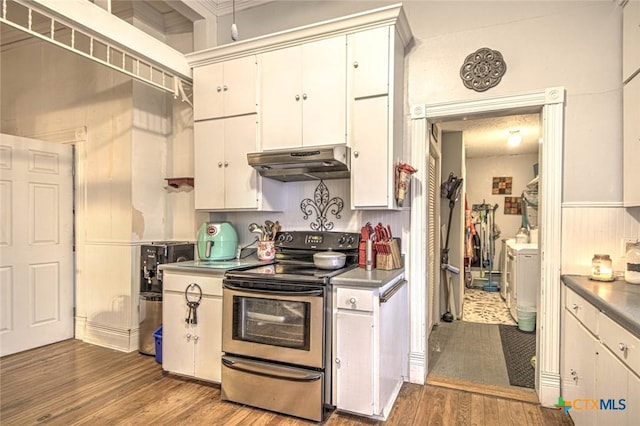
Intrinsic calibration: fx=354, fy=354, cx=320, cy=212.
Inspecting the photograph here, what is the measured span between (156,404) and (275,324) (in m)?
1.00

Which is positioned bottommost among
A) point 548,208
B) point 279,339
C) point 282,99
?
point 279,339

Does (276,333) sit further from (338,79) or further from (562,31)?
(562,31)

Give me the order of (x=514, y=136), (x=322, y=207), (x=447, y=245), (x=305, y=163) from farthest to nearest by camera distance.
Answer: (x=514, y=136) → (x=447, y=245) → (x=322, y=207) → (x=305, y=163)

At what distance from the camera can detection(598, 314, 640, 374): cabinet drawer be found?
1.31 meters

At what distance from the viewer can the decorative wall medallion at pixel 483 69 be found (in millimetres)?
2512

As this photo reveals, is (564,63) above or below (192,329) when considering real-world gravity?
above

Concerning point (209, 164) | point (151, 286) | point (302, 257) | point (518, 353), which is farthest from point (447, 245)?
point (151, 286)

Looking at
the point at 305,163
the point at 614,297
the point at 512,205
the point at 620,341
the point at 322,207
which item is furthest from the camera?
the point at 512,205

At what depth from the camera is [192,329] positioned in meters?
2.63

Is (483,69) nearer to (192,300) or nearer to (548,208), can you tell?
(548,208)

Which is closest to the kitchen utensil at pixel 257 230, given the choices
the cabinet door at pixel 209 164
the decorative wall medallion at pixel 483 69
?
the cabinet door at pixel 209 164

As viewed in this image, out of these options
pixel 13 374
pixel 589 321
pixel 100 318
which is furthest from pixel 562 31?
pixel 13 374

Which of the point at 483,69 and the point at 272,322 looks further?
the point at 483,69

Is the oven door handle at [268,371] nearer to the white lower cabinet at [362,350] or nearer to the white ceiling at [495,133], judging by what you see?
the white lower cabinet at [362,350]
